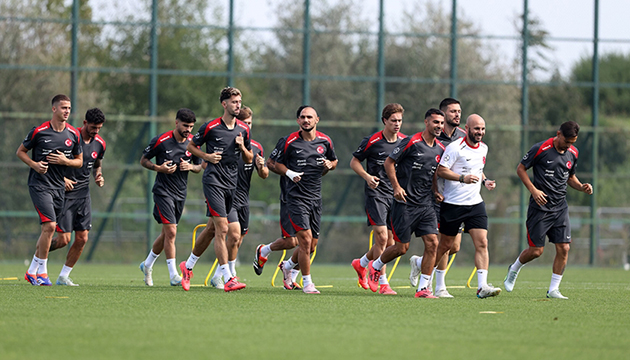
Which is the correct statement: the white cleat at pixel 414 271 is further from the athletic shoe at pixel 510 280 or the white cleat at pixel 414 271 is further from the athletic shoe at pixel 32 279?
the athletic shoe at pixel 32 279

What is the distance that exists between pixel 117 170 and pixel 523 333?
13.7m

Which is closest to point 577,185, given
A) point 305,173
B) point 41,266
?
point 305,173

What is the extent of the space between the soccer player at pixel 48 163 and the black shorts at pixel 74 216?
170 mm

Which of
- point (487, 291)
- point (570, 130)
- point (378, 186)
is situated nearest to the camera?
point (487, 291)

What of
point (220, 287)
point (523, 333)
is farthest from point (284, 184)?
point (523, 333)

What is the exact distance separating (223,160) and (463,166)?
286 centimetres

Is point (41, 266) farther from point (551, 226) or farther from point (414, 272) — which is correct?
point (551, 226)

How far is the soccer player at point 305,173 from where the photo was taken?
1051 centimetres

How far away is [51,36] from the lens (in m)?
21.4

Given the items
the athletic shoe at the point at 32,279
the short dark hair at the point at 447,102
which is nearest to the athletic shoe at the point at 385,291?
the short dark hair at the point at 447,102

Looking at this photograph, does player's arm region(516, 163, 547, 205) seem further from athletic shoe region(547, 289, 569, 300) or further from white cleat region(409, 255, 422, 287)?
white cleat region(409, 255, 422, 287)

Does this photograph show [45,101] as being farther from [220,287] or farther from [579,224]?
[579,224]

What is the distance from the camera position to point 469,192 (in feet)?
32.7

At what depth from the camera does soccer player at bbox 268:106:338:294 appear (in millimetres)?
10508
